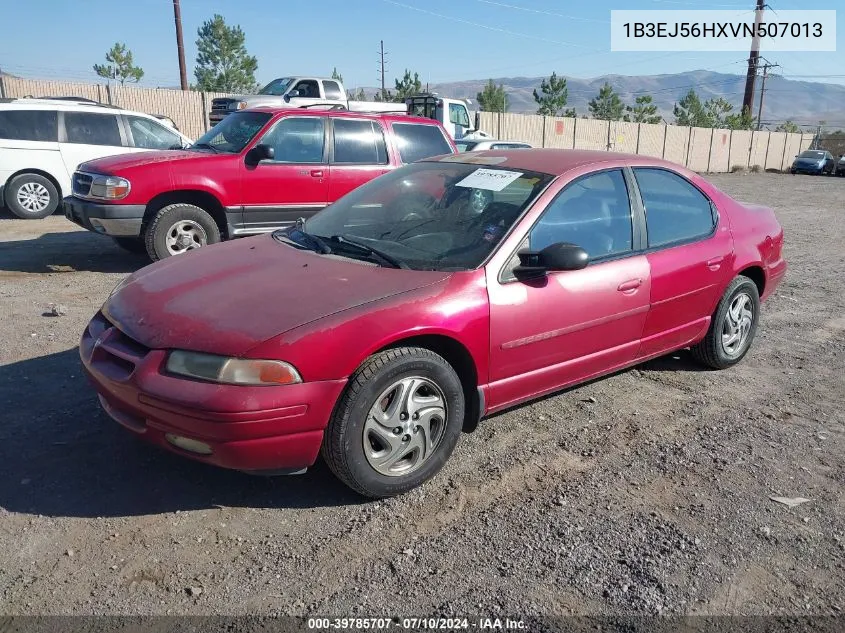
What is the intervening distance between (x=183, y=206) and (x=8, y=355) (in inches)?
114

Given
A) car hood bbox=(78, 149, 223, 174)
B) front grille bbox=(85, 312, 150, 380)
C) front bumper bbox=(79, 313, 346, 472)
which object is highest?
car hood bbox=(78, 149, 223, 174)

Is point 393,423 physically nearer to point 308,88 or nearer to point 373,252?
point 373,252

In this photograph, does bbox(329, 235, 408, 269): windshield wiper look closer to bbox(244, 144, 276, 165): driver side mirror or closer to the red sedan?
the red sedan

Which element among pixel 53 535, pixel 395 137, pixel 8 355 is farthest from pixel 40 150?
pixel 53 535

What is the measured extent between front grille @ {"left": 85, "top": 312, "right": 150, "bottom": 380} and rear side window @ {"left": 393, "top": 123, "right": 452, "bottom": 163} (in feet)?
18.6

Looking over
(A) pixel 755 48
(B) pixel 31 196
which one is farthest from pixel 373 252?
(A) pixel 755 48

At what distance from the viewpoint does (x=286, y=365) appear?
9.15 ft

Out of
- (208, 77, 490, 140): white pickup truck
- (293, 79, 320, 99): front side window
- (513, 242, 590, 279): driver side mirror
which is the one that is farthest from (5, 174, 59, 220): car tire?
(513, 242, 590, 279): driver side mirror

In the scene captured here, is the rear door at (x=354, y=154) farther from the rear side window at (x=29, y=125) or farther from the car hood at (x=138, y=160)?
the rear side window at (x=29, y=125)

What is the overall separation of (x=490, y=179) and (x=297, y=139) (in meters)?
4.44

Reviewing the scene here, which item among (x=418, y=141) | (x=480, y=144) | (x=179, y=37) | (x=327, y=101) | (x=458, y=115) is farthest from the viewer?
(x=179, y=37)

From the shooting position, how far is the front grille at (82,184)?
286 inches

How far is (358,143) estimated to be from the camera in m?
8.16

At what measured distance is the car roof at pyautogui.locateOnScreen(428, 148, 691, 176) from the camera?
3.99 m
